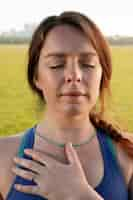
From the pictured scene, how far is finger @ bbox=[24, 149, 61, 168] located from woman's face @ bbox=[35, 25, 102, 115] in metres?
0.20

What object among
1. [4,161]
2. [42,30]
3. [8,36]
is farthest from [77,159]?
[8,36]

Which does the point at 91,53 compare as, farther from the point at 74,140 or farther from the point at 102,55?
the point at 74,140

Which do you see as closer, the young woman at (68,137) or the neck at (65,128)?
the young woman at (68,137)

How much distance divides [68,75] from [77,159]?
0.36m

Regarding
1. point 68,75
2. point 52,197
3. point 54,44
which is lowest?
point 52,197

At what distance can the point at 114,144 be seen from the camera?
2.09 meters

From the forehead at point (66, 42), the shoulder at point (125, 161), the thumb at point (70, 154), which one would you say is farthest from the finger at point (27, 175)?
the forehead at point (66, 42)

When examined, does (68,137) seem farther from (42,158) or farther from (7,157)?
(7,157)

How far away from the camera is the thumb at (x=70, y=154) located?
1930 mm

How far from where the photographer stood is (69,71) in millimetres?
1878

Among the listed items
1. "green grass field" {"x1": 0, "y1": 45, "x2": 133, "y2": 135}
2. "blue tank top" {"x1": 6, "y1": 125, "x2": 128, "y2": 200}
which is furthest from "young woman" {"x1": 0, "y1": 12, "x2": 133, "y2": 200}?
"green grass field" {"x1": 0, "y1": 45, "x2": 133, "y2": 135}

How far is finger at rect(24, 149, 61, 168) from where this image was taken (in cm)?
190

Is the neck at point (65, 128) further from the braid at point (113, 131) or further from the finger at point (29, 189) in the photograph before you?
the finger at point (29, 189)

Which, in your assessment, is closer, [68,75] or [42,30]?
[68,75]
